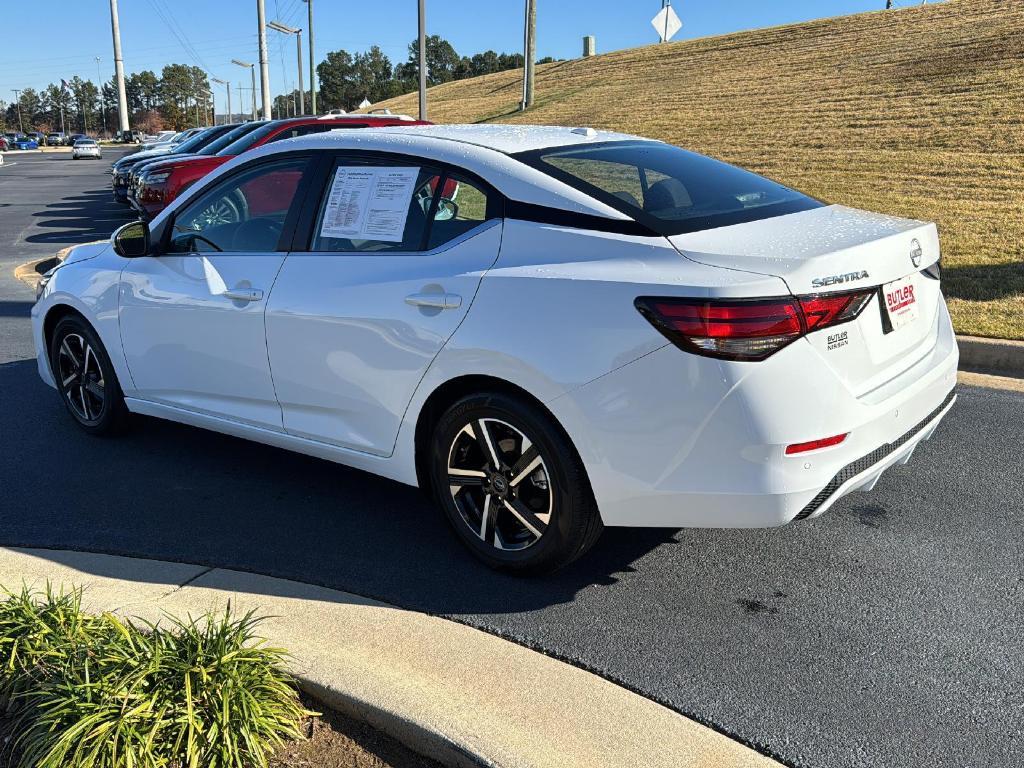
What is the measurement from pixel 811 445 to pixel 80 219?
60.3 feet

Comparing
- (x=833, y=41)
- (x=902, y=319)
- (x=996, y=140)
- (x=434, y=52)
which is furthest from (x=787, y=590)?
(x=434, y=52)

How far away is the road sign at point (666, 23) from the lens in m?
28.8

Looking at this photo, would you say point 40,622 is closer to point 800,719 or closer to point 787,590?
point 800,719

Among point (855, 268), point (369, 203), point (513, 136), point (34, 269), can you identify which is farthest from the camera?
point (34, 269)

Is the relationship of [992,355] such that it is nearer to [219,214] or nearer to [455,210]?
[455,210]

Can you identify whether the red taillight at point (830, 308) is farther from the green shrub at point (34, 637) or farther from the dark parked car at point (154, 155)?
the dark parked car at point (154, 155)

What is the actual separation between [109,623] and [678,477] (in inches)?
72.4

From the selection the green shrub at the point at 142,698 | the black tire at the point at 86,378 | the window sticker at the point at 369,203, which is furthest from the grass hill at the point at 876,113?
the green shrub at the point at 142,698

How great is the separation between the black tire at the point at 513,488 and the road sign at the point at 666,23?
27705mm

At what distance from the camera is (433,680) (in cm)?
295

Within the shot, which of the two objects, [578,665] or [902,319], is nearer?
[578,665]

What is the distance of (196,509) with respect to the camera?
4465 mm

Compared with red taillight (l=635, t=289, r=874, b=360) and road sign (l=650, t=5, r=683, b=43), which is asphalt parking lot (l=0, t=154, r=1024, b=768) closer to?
red taillight (l=635, t=289, r=874, b=360)

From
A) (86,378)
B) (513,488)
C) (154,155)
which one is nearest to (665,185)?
(513,488)
